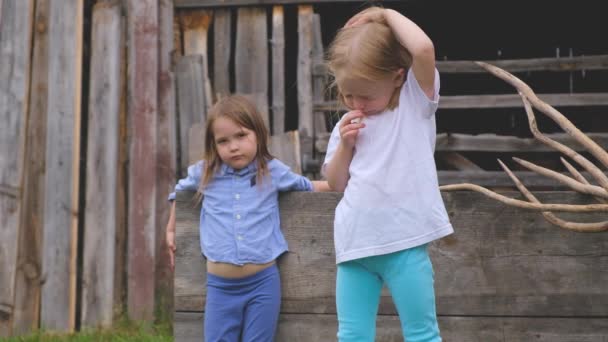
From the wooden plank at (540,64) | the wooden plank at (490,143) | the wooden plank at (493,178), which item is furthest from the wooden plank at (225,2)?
the wooden plank at (493,178)

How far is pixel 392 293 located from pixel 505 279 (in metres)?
0.68

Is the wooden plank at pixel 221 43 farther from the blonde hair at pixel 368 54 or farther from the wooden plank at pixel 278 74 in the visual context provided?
the blonde hair at pixel 368 54

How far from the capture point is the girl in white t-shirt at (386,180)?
2.39m

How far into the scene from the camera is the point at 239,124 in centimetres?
319

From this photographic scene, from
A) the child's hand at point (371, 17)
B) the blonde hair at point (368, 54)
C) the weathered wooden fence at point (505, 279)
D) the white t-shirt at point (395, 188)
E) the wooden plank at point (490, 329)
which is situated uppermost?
the child's hand at point (371, 17)

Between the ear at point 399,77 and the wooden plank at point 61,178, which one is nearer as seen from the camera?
the ear at point 399,77

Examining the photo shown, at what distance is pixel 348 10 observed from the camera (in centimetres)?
600

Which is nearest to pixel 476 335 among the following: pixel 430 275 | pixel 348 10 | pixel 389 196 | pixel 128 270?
pixel 430 275

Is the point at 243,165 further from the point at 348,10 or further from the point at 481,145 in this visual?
→ the point at 348,10

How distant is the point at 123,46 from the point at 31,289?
5.02ft

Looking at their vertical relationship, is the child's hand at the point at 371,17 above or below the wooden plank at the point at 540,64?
below

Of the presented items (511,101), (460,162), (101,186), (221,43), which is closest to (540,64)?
(511,101)

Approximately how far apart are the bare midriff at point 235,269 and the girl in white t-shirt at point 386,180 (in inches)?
24.4

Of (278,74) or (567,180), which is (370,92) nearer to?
(567,180)
